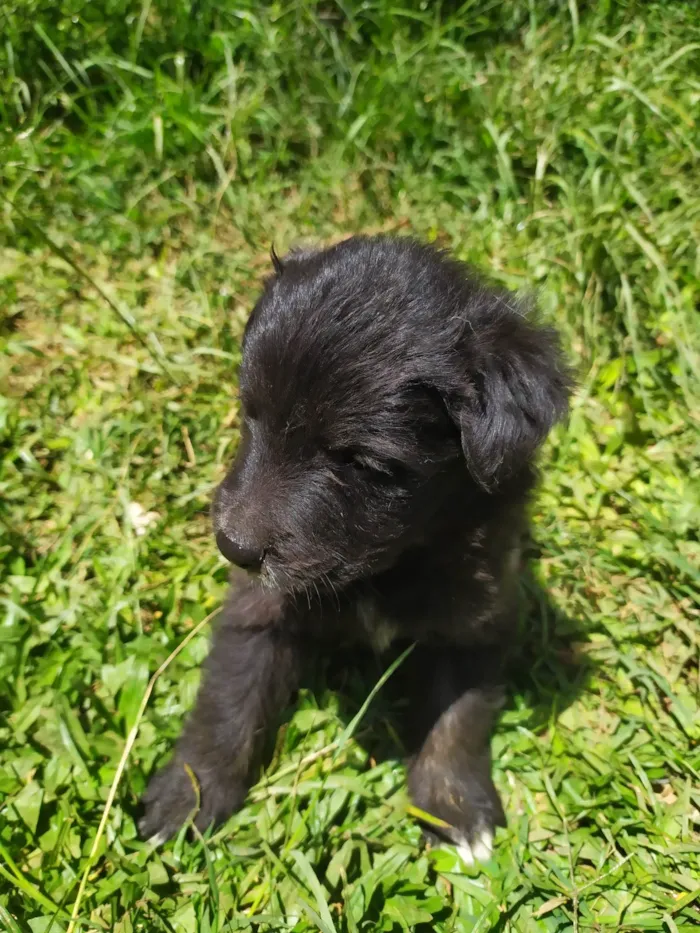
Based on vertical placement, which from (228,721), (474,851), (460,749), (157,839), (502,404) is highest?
(502,404)

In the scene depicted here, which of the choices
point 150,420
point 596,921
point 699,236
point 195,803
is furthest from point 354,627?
point 699,236

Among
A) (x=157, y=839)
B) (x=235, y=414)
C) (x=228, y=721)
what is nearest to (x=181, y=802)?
(x=157, y=839)

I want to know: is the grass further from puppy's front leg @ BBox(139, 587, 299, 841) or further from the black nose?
A: the black nose

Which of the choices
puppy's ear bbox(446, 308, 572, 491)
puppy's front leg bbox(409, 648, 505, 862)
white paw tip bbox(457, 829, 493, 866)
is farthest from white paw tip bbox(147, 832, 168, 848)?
puppy's ear bbox(446, 308, 572, 491)

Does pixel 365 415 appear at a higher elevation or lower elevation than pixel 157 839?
higher

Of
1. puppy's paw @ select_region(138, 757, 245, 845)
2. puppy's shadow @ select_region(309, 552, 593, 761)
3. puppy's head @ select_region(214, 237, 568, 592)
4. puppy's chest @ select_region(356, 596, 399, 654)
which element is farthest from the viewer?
puppy's shadow @ select_region(309, 552, 593, 761)

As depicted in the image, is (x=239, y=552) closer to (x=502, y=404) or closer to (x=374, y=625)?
(x=374, y=625)

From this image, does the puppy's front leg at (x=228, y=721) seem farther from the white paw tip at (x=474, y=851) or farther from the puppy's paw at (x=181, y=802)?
the white paw tip at (x=474, y=851)

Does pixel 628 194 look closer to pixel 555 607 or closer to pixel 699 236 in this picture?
pixel 699 236
